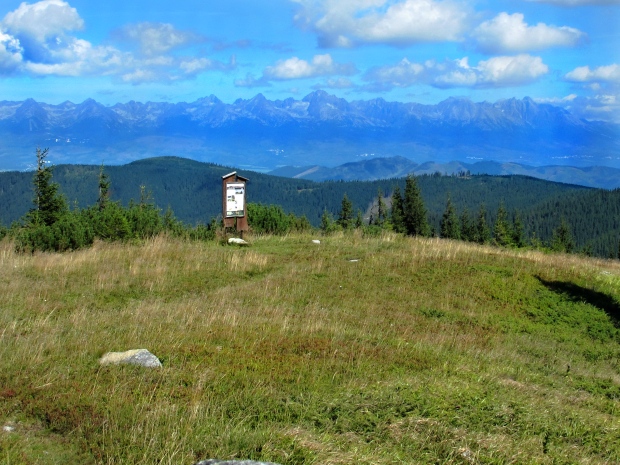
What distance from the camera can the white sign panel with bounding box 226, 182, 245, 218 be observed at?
2050cm

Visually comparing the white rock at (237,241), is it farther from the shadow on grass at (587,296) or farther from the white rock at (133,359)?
the white rock at (133,359)

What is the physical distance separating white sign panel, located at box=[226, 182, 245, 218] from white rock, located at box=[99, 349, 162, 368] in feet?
45.2

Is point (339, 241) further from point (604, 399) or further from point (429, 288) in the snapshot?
point (604, 399)

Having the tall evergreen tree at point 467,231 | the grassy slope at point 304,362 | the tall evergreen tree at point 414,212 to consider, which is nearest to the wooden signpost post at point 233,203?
the grassy slope at point 304,362

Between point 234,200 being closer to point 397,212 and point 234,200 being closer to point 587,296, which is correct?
point 587,296

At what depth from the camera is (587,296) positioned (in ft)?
47.0

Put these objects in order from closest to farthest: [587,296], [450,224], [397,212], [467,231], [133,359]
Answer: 1. [133,359]
2. [587,296]
3. [397,212]
4. [450,224]
5. [467,231]

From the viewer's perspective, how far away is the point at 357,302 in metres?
12.4

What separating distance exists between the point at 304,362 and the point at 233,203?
13881mm

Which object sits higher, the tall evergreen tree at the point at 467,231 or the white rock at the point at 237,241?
the white rock at the point at 237,241

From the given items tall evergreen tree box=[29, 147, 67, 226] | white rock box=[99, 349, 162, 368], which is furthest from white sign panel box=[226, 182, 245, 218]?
tall evergreen tree box=[29, 147, 67, 226]

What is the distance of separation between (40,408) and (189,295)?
7.09 metres

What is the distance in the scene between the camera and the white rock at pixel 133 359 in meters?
6.66

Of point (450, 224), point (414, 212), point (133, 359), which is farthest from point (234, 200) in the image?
point (450, 224)
